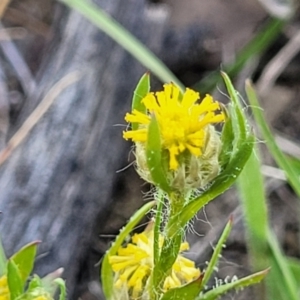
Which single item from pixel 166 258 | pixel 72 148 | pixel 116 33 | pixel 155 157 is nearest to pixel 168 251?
pixel 166 258

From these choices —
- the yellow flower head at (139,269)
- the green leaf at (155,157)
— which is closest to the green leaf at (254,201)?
the yellow flower head at (139,269)

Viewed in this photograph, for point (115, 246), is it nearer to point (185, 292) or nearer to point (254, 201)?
point (185, 292)

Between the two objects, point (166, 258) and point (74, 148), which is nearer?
point (166, 258)

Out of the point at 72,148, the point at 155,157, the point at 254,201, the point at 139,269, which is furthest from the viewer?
the point at 72,148

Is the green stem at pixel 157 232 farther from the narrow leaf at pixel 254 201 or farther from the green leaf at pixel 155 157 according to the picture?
the narrow leaf at pixel 254 201

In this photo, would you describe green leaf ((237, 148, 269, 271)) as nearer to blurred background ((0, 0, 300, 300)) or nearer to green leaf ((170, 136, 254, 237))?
blurred background ((0, 0, 300, 300))

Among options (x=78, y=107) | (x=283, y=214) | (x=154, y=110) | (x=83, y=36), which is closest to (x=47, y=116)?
(x=78, y=107)

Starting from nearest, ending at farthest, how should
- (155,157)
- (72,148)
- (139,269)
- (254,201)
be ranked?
(155,157) → (139,269) → (254,201) → (72,148)
